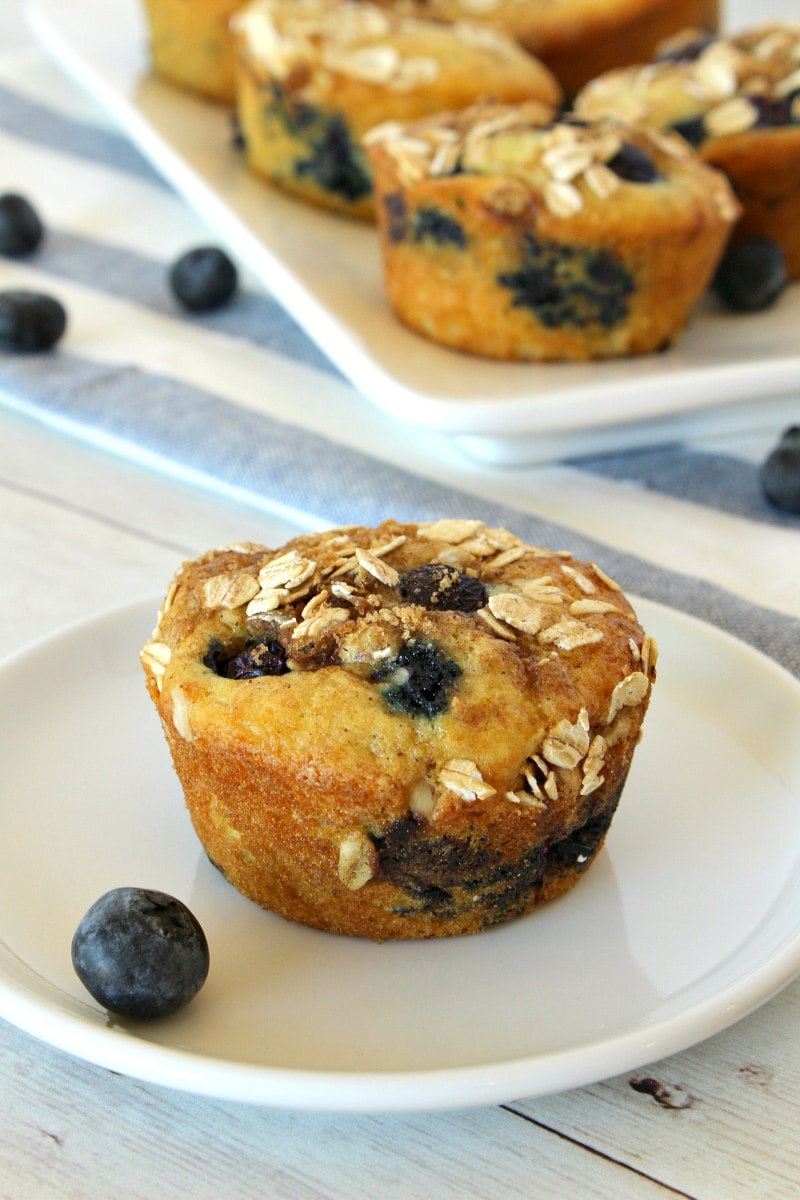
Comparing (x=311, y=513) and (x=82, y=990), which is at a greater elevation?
(x=82, y=990)

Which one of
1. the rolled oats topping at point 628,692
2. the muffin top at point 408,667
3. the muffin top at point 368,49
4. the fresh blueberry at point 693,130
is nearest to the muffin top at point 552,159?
the fresh blueberry at point 693,130

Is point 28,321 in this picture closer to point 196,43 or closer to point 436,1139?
point 196,43

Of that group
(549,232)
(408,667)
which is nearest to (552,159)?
(549,232)

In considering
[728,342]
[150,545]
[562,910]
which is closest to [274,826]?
[562,910]

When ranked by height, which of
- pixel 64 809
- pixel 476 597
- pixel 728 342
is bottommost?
pixel 728 342

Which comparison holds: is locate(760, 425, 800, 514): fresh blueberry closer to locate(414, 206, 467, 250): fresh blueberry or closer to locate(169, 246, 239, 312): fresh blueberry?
locate(414, 206, 467, 250): fresh blueberry

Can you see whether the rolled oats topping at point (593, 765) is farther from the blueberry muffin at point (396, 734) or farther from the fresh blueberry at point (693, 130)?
the fresh blueberry at point (693, 130)

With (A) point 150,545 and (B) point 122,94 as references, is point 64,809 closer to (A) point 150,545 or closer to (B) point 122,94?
(A) point 150,545

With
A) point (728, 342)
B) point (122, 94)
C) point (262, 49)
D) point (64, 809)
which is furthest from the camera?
point (122, 94)
